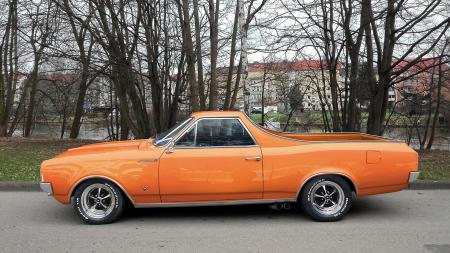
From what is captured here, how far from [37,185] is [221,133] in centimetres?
398

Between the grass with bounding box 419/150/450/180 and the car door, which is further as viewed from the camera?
the grass with bounding box 419/150/450/180

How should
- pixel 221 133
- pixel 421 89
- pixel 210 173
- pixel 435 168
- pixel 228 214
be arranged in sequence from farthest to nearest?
pixel 421 89 → pixel 435 168 → pixel 228 214 → pixel 221 133 → pixel 210 173

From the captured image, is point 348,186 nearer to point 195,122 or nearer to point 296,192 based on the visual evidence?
point 296,192

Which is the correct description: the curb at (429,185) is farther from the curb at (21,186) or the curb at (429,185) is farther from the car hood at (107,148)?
the curb at (21,186)

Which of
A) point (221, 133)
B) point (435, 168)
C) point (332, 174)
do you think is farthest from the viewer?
point (435, 168)

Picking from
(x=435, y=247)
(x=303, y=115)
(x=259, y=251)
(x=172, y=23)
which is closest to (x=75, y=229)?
(x=259, y=251)

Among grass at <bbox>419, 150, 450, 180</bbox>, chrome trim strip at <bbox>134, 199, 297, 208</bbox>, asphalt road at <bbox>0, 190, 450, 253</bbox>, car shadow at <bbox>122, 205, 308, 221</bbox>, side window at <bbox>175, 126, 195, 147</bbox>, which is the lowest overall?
asphalt road at <bbox>0, 190, 450, 253</bbox>

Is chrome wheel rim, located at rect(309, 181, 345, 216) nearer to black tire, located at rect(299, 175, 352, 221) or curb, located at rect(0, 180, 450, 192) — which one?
black tire, located at rect(299, 175, 352, 221)

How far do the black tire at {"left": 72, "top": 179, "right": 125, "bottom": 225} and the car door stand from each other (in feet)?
1.94

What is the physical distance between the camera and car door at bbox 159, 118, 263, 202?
5.73 meters

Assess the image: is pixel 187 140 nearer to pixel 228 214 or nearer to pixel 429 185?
pixel 228 214

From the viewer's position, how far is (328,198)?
19.5 feet

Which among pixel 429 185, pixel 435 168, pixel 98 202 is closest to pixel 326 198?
pixel 98 202

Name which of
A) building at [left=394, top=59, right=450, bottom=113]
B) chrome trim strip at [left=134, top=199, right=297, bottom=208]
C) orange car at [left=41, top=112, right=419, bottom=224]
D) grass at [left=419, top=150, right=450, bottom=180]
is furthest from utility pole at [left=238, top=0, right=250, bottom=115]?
building at [left=394, top=59, right=450, bottom=113]
